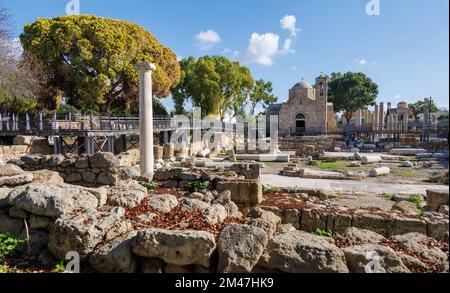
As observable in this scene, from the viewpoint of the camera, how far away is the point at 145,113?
11.8 metres

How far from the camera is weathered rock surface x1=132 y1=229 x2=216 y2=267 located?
3.40m

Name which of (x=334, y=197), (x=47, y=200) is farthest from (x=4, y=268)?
(x=334, y=197)

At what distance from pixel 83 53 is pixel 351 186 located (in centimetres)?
2195

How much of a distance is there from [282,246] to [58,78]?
28335 millimetres

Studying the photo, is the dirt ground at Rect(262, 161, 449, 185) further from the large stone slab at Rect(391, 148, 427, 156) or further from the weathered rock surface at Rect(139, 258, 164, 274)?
the weathered rock surface at Rect(139, 258, 164, 274)

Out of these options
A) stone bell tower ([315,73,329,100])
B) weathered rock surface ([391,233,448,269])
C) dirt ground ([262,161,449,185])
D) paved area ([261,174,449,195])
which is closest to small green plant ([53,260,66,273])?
weathered rock surface ([391,233,448,269])

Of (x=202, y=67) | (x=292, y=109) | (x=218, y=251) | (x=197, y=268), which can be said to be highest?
(x=202, y=67)

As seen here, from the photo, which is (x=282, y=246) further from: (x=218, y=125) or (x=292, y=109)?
(x=292, y=109)

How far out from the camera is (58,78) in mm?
26266

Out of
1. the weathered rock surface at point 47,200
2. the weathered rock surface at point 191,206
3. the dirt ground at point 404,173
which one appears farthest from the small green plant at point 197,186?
the dirt ground at point 404,173

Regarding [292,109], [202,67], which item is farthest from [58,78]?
[292,109]

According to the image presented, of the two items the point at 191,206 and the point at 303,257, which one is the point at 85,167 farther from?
the point at 303,257
